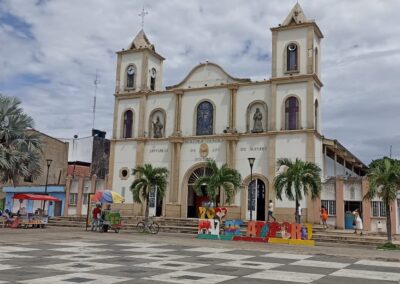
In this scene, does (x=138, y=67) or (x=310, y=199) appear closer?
(x=310, y=199)

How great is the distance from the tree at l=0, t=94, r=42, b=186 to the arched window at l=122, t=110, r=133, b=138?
9270 millimetres

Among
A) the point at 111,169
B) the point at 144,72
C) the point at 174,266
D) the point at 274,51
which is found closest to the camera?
the point at 174,266

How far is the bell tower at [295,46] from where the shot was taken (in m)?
30.4

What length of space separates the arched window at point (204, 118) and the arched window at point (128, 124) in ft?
18.4

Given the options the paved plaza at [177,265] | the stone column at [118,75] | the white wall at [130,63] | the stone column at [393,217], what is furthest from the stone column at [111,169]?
the stone column at [393,217]

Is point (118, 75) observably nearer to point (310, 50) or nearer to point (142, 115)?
point (142, 115)

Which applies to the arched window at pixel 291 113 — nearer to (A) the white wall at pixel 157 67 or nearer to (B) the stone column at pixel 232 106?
(B) the stone column at pixel 232 106

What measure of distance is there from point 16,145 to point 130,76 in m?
13.0

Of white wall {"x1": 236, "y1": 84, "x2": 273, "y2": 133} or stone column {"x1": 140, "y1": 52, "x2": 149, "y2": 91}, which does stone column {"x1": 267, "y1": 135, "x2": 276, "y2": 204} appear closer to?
white wall {"x1": 236, "y1": 84, "x2": 273, "y2": 133}

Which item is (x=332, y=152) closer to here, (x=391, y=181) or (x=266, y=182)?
(x=266, y=182)

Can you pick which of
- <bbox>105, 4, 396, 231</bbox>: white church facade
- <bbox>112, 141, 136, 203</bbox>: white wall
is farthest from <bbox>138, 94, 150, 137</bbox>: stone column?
<bbox>112, 141, 136, 203</bbox>: white wall

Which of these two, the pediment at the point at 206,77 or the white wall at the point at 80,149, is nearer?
the pediment at the point at 206,77

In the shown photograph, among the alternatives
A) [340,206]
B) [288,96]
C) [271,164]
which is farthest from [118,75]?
[340,206]

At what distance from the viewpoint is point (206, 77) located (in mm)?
33594
